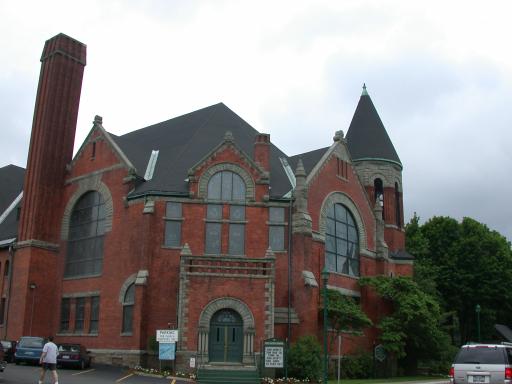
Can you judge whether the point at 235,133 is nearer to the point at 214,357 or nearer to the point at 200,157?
the point at 200,157

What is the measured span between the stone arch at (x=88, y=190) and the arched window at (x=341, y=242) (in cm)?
1302

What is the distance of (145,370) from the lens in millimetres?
31531

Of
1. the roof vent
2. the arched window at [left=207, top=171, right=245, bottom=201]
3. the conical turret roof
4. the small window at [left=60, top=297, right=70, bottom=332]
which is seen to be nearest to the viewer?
the arched window at [left=207, top=171, right=245, bottom=201]

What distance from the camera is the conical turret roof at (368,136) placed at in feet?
155

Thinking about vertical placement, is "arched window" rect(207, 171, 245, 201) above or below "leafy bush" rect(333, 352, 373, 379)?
above

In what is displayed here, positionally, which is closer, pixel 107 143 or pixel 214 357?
pixel 214 357

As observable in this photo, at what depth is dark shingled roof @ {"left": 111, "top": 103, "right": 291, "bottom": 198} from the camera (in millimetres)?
37031

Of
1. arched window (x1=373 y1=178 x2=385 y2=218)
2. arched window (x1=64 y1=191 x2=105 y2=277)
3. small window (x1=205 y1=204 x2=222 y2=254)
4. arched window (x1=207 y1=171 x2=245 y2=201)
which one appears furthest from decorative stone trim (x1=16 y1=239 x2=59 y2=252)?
arched window (x1=373 y1=178 x2=385 y2=218)

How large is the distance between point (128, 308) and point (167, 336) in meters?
6.19

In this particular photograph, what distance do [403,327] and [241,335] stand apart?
11.2 m

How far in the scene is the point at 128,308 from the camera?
35.5 metres

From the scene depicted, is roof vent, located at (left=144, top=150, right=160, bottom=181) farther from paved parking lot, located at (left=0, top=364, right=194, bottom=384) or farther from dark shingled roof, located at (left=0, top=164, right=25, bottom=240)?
paved parking lot, located at (left=0, top=364, right=194, bottom=384)

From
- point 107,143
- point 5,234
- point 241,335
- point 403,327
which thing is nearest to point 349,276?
point 403,327

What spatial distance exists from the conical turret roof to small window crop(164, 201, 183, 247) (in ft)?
54.6
